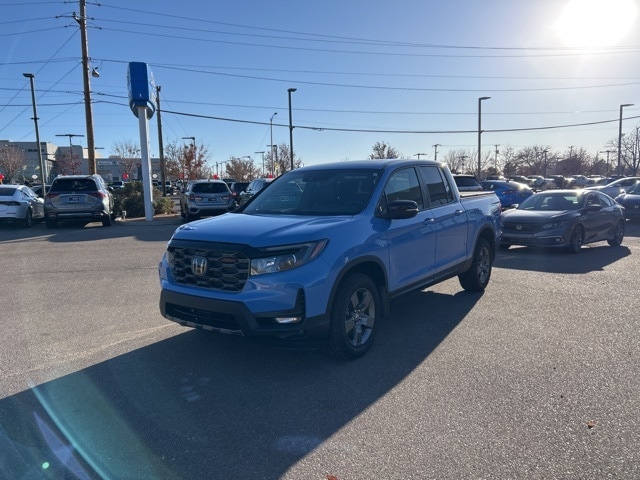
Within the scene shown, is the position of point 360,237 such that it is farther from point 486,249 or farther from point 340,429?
point 486,249

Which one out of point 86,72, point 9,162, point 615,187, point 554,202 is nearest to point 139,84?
point 86,72

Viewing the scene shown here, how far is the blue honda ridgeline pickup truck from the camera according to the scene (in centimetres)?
411

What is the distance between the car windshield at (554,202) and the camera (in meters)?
11.7

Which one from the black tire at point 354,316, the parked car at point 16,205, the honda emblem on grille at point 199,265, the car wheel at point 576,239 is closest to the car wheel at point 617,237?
the car wheel at point 576,239

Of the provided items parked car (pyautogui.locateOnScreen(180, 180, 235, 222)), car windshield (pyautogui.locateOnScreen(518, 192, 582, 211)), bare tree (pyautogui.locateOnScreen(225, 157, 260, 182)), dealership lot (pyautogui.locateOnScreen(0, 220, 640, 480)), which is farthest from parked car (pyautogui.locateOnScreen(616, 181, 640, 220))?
bare tree (pyautogui.locateOnScreen(225, 157, 260, 182))

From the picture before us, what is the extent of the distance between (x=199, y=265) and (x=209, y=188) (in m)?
15.7

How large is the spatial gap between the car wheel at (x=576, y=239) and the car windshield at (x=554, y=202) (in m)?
0.68

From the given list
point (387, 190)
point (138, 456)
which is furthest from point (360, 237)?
point (138, 456)

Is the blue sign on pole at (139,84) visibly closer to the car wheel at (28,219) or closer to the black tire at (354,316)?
the car wheel at (28,219)

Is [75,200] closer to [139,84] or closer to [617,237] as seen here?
[139,84]

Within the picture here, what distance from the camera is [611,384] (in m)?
4.13

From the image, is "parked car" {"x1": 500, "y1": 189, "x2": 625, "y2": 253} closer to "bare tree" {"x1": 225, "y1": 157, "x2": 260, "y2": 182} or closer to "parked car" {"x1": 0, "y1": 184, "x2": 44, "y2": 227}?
"parked car" {"x1": 0, "y1": 184, "x2": 44, "y2": 227}

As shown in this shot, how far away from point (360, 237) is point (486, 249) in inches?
142

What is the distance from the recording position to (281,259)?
4.15 metres
